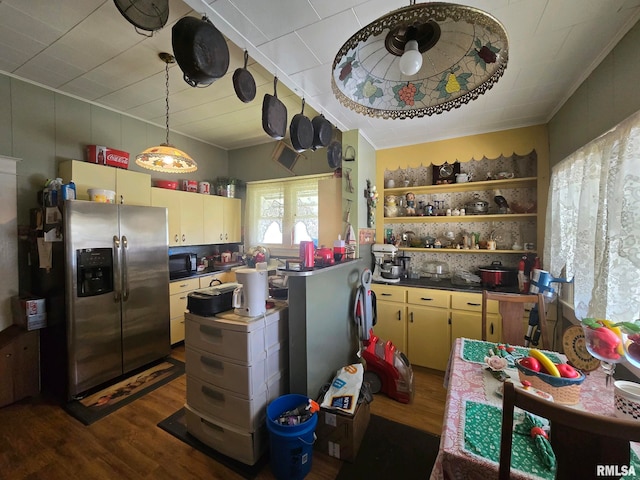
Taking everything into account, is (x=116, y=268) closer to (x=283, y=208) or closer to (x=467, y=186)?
(x=283, y=208)

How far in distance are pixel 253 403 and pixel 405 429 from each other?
1.16 meters

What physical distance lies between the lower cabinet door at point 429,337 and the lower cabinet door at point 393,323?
0.22 ft

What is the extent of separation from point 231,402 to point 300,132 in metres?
1.94

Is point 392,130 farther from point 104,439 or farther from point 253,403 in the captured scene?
point 104,439

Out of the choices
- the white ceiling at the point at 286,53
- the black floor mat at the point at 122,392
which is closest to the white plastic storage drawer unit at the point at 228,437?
the black floor mat at the point at 122,392

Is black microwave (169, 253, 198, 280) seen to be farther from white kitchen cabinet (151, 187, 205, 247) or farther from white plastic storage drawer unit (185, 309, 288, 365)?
white plastic storage drawer unit (185, 309, 288, 365)

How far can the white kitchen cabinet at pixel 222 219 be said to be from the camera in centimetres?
365

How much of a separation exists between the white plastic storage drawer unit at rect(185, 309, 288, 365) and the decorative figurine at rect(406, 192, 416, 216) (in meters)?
2.17

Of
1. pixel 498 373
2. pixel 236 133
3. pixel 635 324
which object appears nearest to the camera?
pixel 635 324

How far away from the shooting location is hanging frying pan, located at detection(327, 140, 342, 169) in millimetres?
2734

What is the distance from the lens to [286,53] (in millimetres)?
1579

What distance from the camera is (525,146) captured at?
8.38ft

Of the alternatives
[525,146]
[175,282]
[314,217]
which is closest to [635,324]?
[525,146]

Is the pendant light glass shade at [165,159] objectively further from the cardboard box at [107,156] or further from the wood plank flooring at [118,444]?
the wood plank flooring at [118,444]
